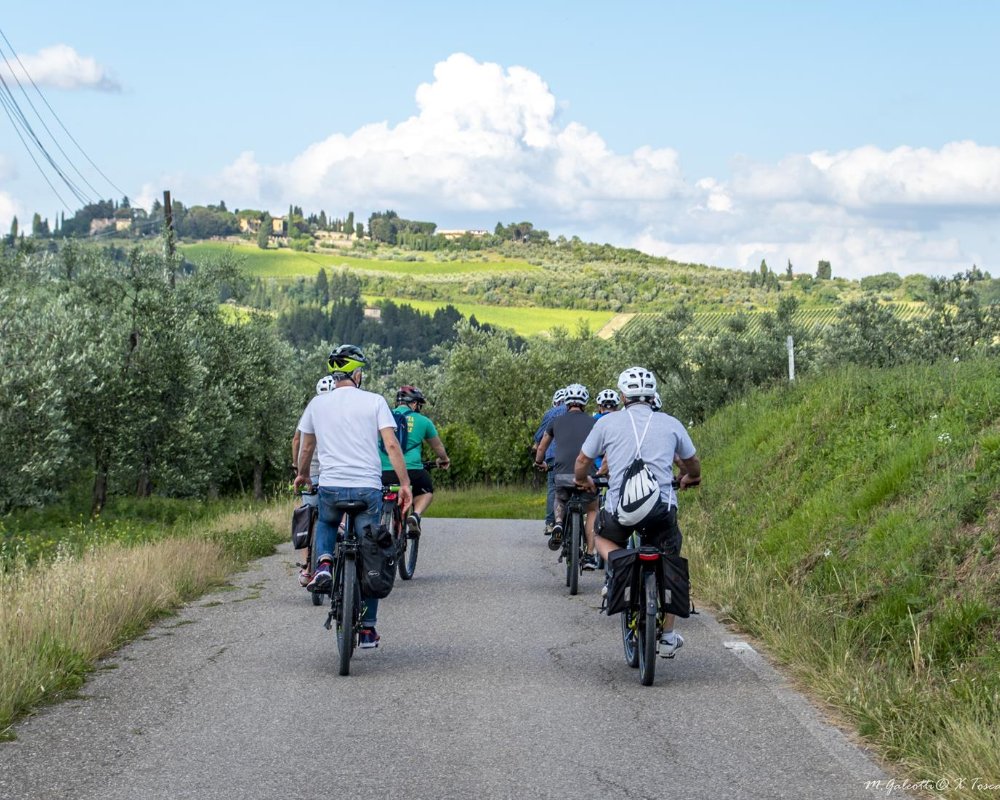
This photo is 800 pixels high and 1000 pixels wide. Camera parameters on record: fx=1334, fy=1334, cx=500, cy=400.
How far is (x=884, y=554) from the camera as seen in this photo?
33.3ft

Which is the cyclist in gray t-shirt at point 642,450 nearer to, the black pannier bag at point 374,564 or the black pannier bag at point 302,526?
the black pannier bag at point 374,564

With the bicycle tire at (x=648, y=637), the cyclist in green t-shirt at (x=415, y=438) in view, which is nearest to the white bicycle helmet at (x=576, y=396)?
the cyclist in green t-shirt at (x=415, y=438)

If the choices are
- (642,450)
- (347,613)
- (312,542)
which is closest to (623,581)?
(642,450)

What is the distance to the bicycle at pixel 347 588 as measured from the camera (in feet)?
27.8

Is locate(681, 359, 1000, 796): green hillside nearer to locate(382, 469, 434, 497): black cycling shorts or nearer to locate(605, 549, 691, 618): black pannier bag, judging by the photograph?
locate(605, 549, 691, 618): black pannier bag

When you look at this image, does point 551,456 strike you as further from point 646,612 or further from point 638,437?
point 646,612

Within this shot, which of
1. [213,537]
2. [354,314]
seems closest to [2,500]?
[213,537]

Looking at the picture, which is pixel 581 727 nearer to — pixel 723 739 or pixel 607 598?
pixel 723 739

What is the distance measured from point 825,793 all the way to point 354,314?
150572 millimetres

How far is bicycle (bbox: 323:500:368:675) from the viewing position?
847 centimetres

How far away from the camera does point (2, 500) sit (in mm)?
34188

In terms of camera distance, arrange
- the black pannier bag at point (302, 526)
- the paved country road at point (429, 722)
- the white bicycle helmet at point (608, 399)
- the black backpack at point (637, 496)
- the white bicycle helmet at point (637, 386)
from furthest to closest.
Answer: the white bicycle helmet at point (608, 399)
the black pannier bag at point (302, 526)
the white bicycle helmet at point (637, 386)
the black backpack at point (637, 496)
the paved country road at point (429, 722)

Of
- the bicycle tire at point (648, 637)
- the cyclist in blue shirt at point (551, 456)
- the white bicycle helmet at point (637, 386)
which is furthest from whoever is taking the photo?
the cyclist in blue shirt at point (551, 456)

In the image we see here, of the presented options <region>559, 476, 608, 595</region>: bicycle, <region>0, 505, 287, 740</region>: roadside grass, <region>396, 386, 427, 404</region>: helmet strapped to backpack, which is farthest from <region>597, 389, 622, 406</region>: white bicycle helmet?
<region>0, 505, 287, 740</region>: roadside grass
